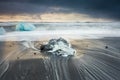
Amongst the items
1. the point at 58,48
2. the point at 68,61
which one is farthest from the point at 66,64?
the point at 58,48

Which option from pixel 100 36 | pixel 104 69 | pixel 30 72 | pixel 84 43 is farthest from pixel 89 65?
pixel 100 36

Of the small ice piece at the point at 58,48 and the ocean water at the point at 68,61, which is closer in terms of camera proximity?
the ocean water at the point at 68,61

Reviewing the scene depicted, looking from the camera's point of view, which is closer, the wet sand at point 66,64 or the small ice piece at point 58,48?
the wet sand at point 66,64

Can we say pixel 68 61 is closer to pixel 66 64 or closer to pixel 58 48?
pixel 66 64

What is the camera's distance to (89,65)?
2395 millimetres

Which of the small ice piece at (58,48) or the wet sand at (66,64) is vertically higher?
the small ice piece at (58,48)

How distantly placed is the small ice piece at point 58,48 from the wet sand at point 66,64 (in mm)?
93

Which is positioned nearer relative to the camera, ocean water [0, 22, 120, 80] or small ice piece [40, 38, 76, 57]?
ocean water [0, 22, 120, 80]

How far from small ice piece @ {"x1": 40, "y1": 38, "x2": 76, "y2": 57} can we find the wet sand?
93mm

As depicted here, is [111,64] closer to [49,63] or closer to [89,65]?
[89,65]

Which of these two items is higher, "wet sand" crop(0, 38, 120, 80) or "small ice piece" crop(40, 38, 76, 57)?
"small ice piece" crop(40, 38, 76, 57)

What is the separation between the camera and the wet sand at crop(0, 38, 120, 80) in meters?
2.08

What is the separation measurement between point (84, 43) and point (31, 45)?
702 millimetres

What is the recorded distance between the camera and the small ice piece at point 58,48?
276cm
